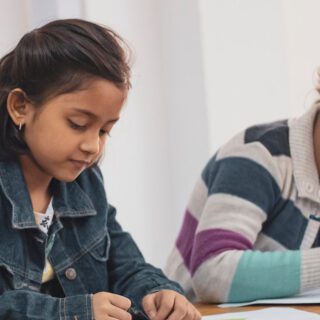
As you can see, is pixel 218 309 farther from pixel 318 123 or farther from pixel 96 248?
pixel 318 123

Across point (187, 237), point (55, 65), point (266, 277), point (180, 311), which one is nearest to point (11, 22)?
point (187, 237)

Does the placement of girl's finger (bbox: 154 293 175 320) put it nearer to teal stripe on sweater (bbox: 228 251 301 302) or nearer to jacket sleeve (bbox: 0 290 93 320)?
jacket sleeve (bbox: 0 290 93 320)

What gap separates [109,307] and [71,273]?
0.72 ft

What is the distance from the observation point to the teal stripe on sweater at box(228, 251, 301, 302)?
1272 mm

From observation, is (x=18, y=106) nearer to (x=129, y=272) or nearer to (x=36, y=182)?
(x=36, y=182)

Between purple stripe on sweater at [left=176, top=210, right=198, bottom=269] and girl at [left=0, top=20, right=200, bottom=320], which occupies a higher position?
girl at [left=0, top=20, right=200, bottom=320]

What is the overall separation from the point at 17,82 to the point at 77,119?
0.41ft

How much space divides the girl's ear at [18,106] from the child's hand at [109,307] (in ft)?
1.02

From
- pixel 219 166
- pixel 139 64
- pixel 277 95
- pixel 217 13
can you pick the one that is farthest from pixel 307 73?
pixel 219 166

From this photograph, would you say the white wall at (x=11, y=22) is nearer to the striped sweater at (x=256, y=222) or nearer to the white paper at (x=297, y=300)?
the striped sweater at (x=256, y=222)

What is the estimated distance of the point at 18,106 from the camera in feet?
3.72

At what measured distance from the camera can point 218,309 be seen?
1230mm

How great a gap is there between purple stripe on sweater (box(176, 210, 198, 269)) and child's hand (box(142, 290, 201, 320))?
15.5 inches

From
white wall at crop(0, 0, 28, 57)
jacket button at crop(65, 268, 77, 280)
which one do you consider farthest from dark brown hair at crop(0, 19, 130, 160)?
white wall at crop(0, 0, 28, 57)
